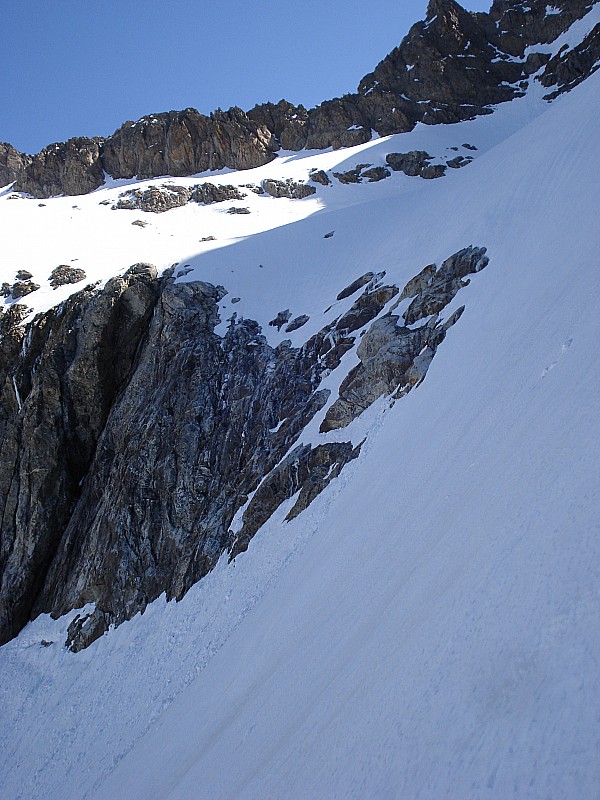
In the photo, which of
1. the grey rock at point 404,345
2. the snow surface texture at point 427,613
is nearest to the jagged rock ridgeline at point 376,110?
the snow surface texture at point 427,613

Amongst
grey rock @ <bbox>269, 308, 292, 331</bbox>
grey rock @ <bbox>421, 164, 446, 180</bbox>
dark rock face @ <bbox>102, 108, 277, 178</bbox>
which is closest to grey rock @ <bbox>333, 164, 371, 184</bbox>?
grey rock @ <bbox>421, 164, 446, 180</bbox>

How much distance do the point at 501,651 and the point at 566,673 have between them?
2.19ft

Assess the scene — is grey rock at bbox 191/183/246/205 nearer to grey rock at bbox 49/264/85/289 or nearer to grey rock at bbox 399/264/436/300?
grey rock at bbox 49/264/85/289

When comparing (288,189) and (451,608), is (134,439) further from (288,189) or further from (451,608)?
(288,189)

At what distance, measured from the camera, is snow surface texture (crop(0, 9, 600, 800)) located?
409cm

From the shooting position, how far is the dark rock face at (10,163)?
6656 cm

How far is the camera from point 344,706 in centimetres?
584

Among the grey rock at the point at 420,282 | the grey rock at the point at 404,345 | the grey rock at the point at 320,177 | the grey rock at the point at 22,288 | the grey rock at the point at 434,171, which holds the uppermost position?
the grey rock at the point at 320,177

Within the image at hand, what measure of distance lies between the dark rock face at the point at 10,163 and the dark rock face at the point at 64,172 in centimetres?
842

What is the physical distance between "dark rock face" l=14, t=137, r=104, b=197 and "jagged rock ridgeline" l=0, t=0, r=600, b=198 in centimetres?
10

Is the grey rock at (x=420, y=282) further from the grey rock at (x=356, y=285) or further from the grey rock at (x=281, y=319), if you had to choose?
the grey rock at (x=281, y=319)

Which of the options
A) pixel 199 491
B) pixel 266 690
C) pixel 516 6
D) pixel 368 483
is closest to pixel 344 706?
pixel 266 690

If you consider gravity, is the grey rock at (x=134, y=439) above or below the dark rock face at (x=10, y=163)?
below

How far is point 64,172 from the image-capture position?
58.4 meters
